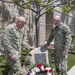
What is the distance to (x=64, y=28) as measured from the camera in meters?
8.14

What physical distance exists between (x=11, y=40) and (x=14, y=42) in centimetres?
10

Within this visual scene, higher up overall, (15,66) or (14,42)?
(14,42)

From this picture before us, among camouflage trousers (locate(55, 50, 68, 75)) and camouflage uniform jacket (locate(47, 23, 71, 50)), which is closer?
camouflage uniform jacket (locate(47, 23, 71, 50))

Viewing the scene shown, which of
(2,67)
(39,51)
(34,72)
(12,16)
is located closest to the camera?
(34,72)

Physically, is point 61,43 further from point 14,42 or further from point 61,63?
point 14,42

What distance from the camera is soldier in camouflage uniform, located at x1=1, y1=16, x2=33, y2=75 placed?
23.4 ft

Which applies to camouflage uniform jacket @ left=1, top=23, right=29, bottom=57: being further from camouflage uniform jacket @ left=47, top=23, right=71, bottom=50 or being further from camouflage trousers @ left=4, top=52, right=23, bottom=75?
camouflage uniform jacket @ left=47, top=23, right=71, bottom=50

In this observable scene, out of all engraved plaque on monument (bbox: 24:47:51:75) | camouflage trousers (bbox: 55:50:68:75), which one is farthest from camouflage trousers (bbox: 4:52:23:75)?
camouflage trousers (bbox: 55:50:68:75)

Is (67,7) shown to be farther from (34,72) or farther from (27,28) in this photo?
(34,72)

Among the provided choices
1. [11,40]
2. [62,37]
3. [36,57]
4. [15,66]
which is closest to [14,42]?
[11,40]

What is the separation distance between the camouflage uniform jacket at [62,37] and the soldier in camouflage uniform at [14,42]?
1290 mm

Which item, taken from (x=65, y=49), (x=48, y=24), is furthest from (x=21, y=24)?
(x=48, y=24)

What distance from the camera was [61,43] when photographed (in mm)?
8305

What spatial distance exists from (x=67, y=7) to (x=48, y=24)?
23.7 feet
